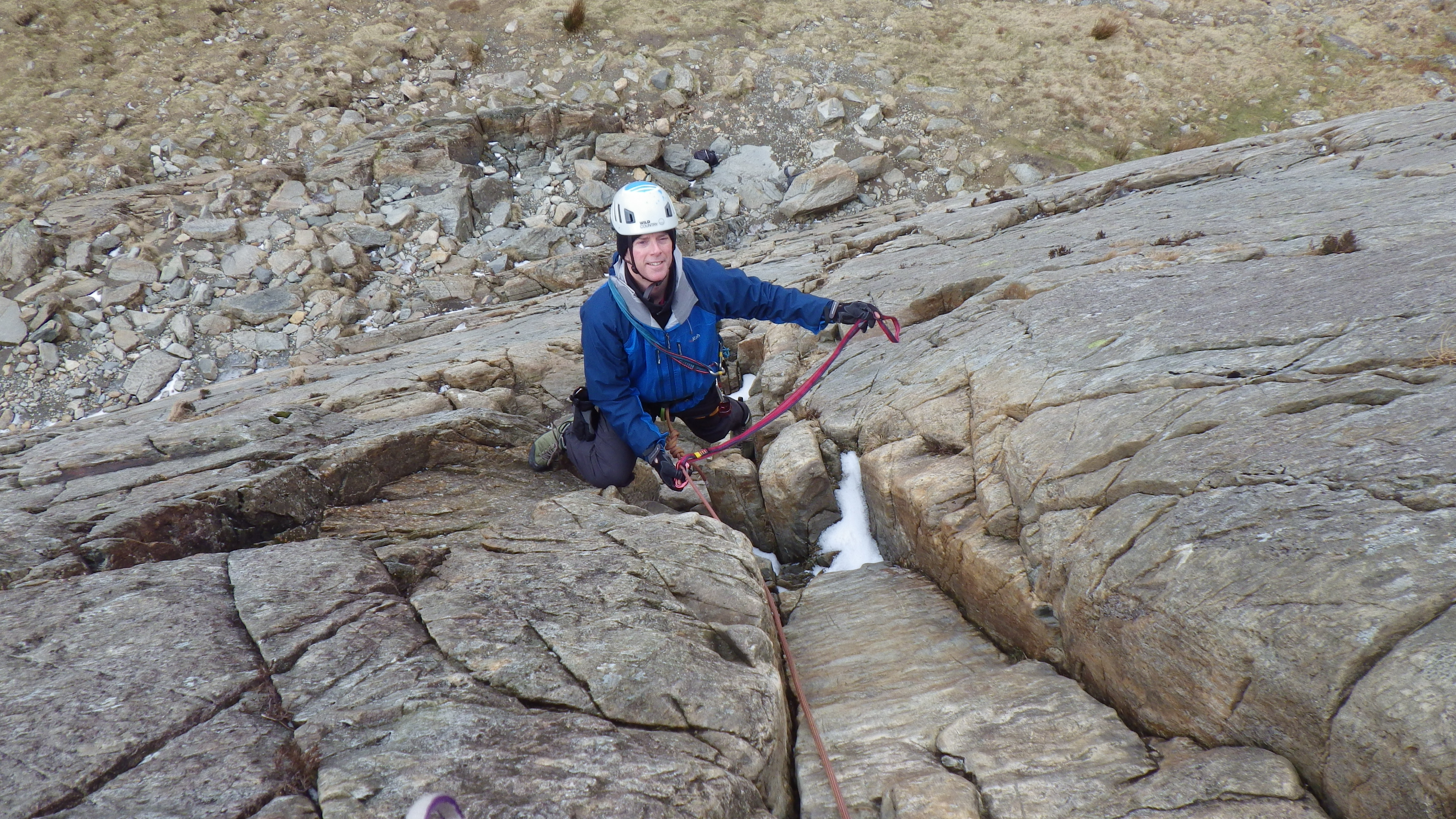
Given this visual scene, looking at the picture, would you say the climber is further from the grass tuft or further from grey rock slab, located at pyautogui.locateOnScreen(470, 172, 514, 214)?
grey rock slab, located at pyautogui.locateOnScreen(470, 172, 514, 214)

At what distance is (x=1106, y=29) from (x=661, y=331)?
2272 cm

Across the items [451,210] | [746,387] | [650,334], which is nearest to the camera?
[650,334]

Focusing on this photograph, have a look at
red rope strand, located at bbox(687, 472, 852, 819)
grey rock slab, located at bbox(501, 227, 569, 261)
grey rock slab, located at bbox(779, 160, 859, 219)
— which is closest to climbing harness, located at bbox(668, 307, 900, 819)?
red rope strand, located at bbox(687, 472, 852, 819)

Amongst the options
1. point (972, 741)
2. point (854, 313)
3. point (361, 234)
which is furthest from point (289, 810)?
point (361, 234)

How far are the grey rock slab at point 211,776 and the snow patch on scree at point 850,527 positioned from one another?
15.5ft

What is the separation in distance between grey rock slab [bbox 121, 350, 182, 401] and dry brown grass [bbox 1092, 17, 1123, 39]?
26.2 metres

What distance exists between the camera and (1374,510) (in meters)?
3.48

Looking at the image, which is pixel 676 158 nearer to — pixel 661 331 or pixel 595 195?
pixel 595 195

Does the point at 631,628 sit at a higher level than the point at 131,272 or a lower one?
higher

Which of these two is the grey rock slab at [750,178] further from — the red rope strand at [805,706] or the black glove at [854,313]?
the red rope strand at [805,706]

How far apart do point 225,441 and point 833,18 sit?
21652 millimetres

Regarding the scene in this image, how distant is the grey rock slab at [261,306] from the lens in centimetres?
1498

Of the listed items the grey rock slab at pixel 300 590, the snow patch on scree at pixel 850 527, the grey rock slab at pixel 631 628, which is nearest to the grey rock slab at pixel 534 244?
the snow patch on scree at pixel 850 527

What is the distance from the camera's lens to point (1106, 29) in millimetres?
22234
